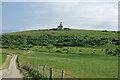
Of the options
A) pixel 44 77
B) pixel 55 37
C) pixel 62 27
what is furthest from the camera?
pixel 62 27

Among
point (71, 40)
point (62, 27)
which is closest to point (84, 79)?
point (71, 40)

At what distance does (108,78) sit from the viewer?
2823cm

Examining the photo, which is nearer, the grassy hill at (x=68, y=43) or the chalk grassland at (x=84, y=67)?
the chalk grassland at (x=84, y=67)

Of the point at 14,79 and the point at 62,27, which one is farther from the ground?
the point at 62,27

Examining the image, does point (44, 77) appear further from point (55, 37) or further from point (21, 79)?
point (55, 37)

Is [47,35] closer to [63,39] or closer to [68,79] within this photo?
[63,39]

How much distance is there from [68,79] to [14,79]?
21.0ft

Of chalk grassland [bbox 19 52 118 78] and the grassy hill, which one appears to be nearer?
chalk grassland [bbox 19 52 118 78]

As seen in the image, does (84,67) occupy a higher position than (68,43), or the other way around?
(68,43)

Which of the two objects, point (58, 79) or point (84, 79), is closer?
point (58, 79)

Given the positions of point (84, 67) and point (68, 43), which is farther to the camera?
point (68, 43)

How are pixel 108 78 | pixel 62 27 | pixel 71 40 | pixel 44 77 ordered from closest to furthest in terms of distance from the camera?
pixel 44 77 < pixel 108 78 < pixel 71 40 < pixel 62 27

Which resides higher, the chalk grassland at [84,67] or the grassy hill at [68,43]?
the grassy hill at [68,43]

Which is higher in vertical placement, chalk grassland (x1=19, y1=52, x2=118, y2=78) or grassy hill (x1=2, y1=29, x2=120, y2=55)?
grassy hill (x1=2, y1=29, x2=120, y2=55)
